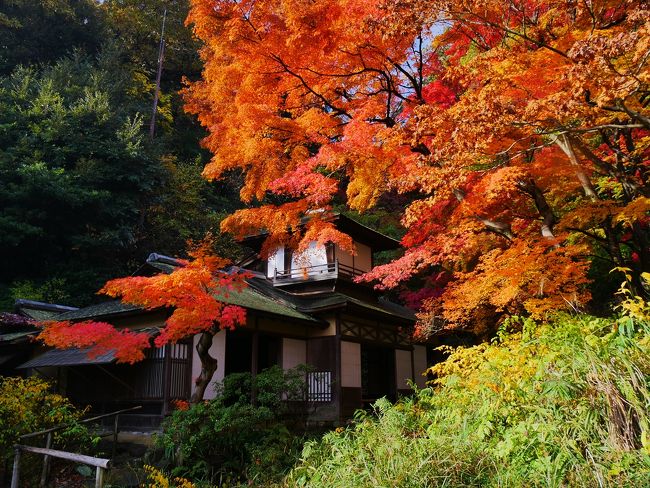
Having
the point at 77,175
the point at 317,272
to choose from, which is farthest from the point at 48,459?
the point at 77,175

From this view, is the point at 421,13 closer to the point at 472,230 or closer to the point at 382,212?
the point at 472,230

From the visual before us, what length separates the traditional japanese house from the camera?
1228cm

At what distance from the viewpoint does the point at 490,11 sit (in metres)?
9.02

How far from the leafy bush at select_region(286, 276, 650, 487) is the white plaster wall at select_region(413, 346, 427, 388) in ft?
46.6

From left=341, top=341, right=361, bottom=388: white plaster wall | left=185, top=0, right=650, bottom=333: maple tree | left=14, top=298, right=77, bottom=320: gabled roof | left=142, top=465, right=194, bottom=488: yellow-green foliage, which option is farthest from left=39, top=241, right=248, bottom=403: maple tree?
left=14, top=298, right=77, bottom=320: gabled roof

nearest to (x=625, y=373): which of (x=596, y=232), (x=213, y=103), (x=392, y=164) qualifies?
(x=392, y=164)

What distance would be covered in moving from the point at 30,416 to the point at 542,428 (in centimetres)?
794

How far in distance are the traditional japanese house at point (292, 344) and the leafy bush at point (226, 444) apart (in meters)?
2.48

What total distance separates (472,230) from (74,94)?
2251cm

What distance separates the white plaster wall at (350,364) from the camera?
15.2m

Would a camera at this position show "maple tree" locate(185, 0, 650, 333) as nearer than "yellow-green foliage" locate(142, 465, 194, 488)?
No

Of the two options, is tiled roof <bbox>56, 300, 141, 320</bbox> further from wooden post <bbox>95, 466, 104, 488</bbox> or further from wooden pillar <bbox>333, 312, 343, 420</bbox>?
wooden post <bbox>95, 466, 104, 488</bbox>

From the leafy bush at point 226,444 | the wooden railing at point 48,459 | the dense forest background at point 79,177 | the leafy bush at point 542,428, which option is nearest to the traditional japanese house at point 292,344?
the leafy bush at point 226,444

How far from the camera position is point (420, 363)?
68.1ft
